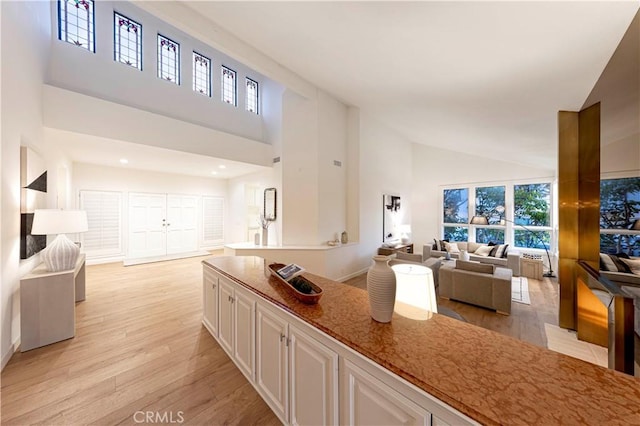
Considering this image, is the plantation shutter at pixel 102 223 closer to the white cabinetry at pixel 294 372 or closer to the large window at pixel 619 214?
the white cabinetry at pixel 294 372

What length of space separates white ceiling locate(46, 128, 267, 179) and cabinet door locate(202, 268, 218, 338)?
10.3 ft

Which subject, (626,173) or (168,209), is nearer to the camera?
(626,173)

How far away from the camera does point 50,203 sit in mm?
3875

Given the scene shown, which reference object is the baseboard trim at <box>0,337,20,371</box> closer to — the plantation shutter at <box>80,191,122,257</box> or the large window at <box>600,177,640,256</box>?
the plantation shutter at <box>80,191,122,257</box>

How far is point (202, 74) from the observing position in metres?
6.00

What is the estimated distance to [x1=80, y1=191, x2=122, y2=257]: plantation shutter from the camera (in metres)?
5.94

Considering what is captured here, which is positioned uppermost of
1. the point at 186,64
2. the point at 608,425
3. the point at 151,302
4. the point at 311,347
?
the point at 186,64

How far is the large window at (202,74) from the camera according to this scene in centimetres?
584

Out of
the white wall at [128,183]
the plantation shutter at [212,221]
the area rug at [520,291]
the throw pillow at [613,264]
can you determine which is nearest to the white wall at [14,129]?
the white wall at [128,183]

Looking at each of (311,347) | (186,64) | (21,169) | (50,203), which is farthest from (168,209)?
(311,347)

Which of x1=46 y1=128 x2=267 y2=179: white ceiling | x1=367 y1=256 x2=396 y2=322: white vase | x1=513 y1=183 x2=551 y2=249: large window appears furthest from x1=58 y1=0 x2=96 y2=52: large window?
x1=513 y1=183 x2=551 y2=249: large window

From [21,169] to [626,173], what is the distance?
559cm

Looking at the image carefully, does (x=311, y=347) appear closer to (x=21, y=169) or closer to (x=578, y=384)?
(x=578, y=384)

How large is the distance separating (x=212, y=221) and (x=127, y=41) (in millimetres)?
5007
